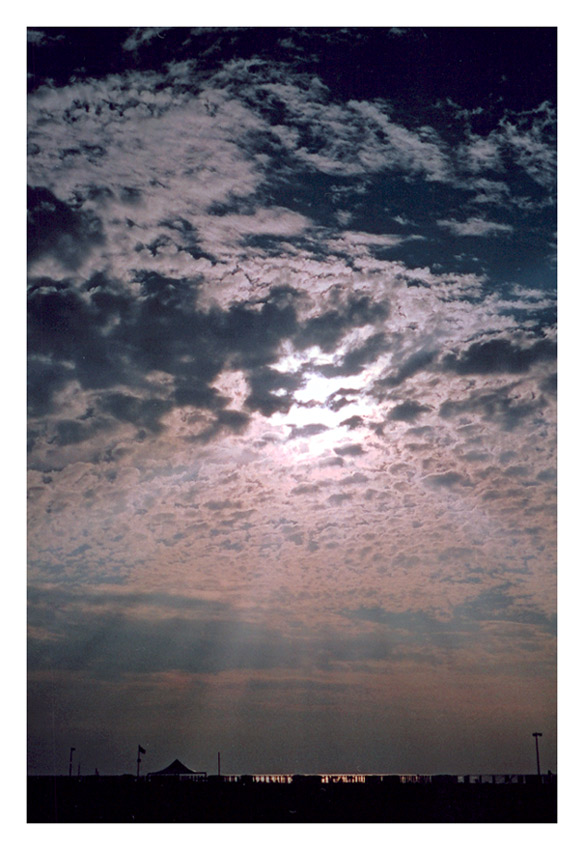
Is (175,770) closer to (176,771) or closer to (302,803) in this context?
(176,771)

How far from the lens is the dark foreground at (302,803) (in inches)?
1003

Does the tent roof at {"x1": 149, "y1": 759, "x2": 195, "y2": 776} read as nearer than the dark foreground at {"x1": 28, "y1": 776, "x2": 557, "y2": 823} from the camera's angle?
No

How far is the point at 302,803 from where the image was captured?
29.8 metres

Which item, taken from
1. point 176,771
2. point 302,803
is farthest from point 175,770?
point 302,803

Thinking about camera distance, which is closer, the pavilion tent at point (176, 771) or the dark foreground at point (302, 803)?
the dark foreground at point (302, 803)

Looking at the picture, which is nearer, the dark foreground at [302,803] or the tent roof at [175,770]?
the dark foreground at [302,803]

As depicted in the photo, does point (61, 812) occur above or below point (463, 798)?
above

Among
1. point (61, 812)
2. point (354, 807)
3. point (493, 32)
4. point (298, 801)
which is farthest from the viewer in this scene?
point (298, 801)

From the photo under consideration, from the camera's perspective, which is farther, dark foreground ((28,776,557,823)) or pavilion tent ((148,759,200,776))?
pavilion tent ((148,759,200,776))

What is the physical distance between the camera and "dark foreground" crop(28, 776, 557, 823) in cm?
2548
